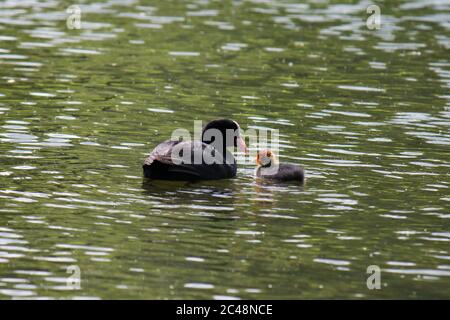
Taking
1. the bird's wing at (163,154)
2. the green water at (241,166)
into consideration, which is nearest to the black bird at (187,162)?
the bird's wing at (163,154)

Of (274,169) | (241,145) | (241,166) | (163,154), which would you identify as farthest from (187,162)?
(241,166)

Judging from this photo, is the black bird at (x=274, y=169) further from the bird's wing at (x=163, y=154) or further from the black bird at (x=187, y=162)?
the bird's wing at (x=163, y=154)

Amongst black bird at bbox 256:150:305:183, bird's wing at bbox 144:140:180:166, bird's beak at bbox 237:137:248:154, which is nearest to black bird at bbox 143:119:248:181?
bird's wing at bbox 144:140:180:166

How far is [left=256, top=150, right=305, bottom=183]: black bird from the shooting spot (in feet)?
53.8

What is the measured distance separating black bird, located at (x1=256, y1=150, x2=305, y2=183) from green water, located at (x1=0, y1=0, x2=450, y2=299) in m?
0.21

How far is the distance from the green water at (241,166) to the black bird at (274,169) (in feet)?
0.70

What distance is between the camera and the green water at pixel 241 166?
12.4 meters

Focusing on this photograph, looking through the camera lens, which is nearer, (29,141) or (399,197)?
(399,197)

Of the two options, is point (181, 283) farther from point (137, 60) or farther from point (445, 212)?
point (137, 60)

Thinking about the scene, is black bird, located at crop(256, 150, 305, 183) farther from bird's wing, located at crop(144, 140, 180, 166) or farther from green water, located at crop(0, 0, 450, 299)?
bird's wing, located at crop(144, 140, 180, 166)
